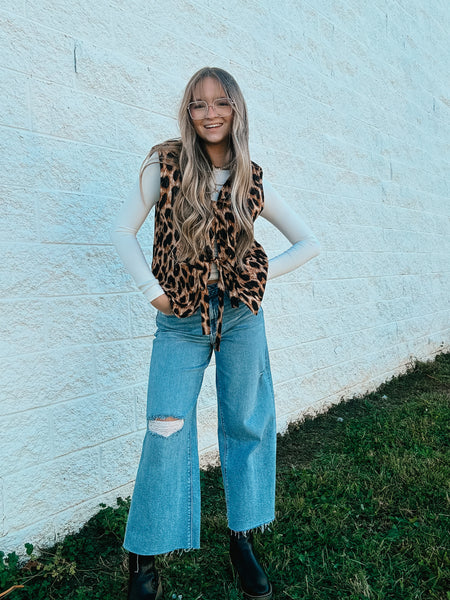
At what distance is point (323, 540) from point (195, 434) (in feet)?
2.83

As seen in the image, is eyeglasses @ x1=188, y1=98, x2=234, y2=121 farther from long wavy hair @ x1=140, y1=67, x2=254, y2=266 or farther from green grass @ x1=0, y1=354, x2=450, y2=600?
green grass @ x1=0, y1=354, x2=450, y2=600

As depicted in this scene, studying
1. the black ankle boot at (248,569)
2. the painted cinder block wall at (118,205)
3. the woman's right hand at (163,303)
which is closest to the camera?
the woman's right hand at (163,303)

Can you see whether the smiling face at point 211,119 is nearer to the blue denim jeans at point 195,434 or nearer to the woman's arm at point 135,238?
the woman's arm at point 135,238

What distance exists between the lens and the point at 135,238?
6.25ft

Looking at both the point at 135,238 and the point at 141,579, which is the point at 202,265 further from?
the point at 141,579

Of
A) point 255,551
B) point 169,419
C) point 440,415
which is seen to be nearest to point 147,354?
point 169,419

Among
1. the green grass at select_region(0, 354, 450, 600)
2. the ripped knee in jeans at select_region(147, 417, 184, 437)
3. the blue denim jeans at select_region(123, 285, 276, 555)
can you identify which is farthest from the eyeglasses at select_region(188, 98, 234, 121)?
the green grass at select_region(0, 354, 450, 600)

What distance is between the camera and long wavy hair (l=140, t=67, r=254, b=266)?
1859 millimetres

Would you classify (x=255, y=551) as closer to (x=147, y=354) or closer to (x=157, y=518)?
(x=157, y=518)

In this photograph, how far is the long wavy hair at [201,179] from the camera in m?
1.86

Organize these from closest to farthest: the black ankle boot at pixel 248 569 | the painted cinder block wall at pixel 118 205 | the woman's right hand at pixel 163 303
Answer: the woman's right hand at pixel 163 303, the black ankle boot at pixel 248 569, the painted cinder block wall at pixel 118 205

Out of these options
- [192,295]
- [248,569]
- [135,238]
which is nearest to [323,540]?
[248,569]

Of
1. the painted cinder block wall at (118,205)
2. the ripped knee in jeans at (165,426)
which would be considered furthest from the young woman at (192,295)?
the painted cinder block wall at (118,205)

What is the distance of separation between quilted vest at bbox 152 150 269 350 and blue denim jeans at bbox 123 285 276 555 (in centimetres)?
5
